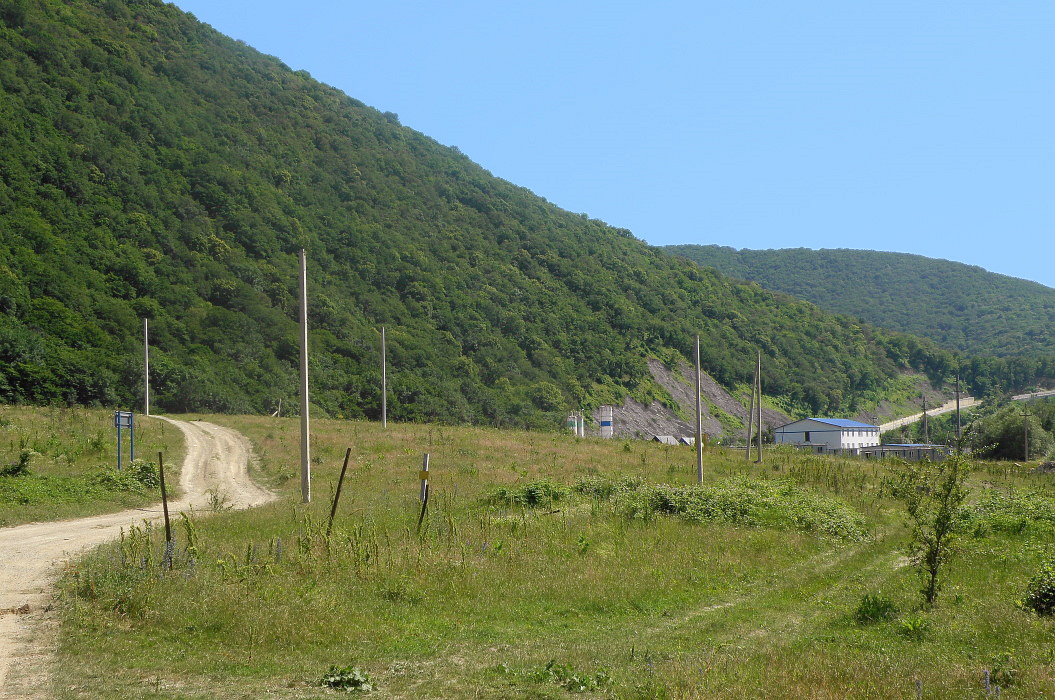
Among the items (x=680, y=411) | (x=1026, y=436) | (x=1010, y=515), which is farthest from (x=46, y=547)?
(x=680, y=411)

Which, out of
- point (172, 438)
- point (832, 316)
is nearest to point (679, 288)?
point (832, 316)

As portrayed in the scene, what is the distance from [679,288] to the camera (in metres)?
138

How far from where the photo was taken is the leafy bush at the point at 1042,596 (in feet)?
37.9

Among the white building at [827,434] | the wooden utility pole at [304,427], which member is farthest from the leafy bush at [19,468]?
the white building at [827,434]

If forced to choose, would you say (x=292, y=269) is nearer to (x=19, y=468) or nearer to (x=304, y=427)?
(x=19, y=468)

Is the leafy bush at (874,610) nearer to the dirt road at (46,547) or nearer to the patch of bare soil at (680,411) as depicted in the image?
the dirt road at (46,547)

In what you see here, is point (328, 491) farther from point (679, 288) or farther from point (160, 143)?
point (679, 288)

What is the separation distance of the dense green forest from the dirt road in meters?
30.2

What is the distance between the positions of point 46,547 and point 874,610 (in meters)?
13.6

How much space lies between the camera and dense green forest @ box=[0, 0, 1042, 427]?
7069 cm

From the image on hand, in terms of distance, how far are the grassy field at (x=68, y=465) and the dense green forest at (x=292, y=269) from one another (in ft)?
80.4

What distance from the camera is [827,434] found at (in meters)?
94.4

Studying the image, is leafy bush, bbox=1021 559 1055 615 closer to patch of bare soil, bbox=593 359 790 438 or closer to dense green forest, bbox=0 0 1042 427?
dense green forest, bbox=0 0 1042 427

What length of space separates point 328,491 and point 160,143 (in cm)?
9007
